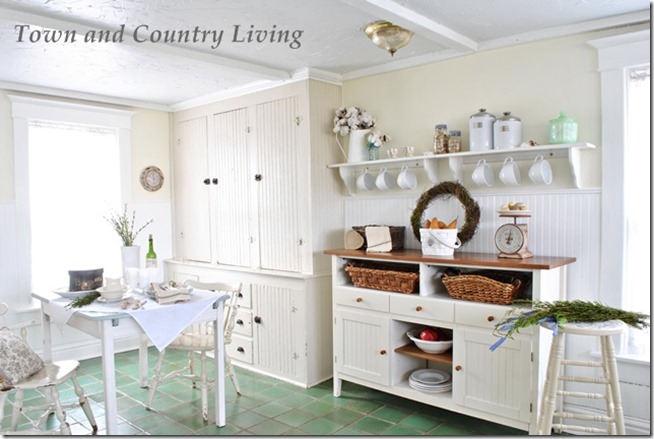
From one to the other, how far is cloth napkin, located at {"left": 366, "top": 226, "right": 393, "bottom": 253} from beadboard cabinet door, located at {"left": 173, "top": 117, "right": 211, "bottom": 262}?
6.11 ft

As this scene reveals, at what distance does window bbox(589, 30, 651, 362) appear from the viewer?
2844 millimetres

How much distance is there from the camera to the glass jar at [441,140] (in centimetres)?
339

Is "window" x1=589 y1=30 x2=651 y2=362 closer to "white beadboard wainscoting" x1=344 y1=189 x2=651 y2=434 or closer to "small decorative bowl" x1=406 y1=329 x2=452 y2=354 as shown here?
"white beadboard wainscoting" x1=344 y1=189 x2=651 y2=434

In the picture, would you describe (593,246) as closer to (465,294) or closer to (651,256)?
(651,256)

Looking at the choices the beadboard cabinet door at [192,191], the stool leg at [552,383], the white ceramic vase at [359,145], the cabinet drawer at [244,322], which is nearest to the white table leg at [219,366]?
the cabinet drawer at [244,322]

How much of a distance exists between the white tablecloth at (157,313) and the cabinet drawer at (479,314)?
148cm

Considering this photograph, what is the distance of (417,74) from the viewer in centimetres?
367

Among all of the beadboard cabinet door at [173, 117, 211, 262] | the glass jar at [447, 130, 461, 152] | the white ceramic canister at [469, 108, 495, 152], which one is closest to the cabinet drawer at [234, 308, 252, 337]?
the beadboard cabinet door at [173, 117, 211, 262]

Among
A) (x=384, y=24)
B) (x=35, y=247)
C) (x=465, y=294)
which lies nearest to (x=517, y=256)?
(x=465, y=294)

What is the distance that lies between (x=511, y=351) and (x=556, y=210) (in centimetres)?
89

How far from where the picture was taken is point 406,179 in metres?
3.60

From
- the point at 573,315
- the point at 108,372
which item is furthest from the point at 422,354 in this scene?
the point at 108,372

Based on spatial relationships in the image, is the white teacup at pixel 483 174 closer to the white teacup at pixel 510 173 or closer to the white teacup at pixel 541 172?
the white teacup at pixel 510 173

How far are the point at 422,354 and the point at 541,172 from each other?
1.32 metres
